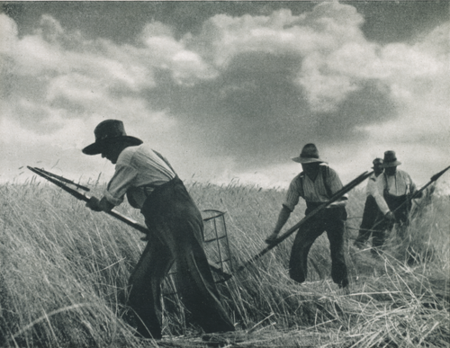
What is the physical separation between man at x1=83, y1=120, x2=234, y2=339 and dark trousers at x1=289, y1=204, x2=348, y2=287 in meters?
1.49

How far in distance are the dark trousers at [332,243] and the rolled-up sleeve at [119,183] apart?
2009mm

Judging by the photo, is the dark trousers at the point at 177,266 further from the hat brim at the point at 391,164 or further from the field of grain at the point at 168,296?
the hat brim at the point at 391,164

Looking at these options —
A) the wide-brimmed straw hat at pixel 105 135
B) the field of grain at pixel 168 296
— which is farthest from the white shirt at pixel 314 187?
the wide-brimmed straw hat at pixel 105 135

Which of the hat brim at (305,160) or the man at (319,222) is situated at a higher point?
the hat brim at (305,160)

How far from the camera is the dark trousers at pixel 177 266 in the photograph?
2.52 meters

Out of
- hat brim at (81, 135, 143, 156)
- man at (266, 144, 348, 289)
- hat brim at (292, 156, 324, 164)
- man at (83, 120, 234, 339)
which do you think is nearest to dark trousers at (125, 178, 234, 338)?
man at (83, 120, 234, 339)

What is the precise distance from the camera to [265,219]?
515cm

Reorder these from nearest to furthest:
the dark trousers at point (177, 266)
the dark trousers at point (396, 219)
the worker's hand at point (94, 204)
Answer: the dark trousers at point (177, 266) < the worker's hand at point (94, 204) < the dark trousers at point (396, 219)

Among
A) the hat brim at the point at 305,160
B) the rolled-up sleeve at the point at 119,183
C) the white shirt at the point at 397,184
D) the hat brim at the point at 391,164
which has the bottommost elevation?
the white shirt at the point at 397,184

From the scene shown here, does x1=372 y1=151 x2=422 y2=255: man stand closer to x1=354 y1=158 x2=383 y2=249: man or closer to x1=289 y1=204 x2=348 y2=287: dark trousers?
x1=354 y1=158 x2=383 y2=249: man

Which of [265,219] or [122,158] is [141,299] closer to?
[122,158]

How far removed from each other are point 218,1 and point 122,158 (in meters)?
2.06

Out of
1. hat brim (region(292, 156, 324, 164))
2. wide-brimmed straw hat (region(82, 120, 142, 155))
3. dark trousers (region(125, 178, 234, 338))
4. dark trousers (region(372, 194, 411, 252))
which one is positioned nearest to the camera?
dark trousers (region(125, 178, 234, 338))

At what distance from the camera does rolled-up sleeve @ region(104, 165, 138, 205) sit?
261 cm
